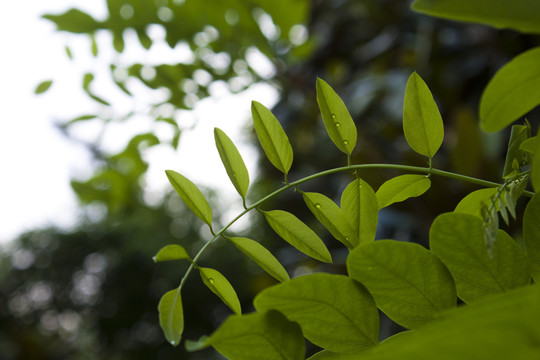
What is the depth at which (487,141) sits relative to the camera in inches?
29.4

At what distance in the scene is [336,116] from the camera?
0.17m

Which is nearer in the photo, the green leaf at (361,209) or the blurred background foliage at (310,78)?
the green leaf at (361,209)

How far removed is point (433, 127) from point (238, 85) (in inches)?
20.3

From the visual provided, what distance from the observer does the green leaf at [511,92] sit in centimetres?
13

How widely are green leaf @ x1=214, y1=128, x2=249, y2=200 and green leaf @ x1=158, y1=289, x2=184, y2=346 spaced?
54mm

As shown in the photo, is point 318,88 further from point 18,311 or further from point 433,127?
point 18,311

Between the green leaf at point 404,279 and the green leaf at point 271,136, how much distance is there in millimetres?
57

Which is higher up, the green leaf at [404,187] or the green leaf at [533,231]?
the green leaf at [404,187]

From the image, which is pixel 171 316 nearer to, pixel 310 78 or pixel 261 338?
pixel 261 338

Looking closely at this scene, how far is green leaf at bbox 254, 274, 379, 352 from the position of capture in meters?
0.14

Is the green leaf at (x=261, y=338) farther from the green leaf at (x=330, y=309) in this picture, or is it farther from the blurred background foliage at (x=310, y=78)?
the blurred background foliage at (x=310, y=78)

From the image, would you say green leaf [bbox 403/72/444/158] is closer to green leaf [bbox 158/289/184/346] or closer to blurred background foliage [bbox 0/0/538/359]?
green leaf [bbox 158/289/184/346]

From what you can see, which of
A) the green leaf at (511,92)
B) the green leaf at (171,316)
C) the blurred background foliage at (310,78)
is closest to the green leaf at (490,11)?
the green leaf at (511,92)

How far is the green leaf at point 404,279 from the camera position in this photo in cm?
14
